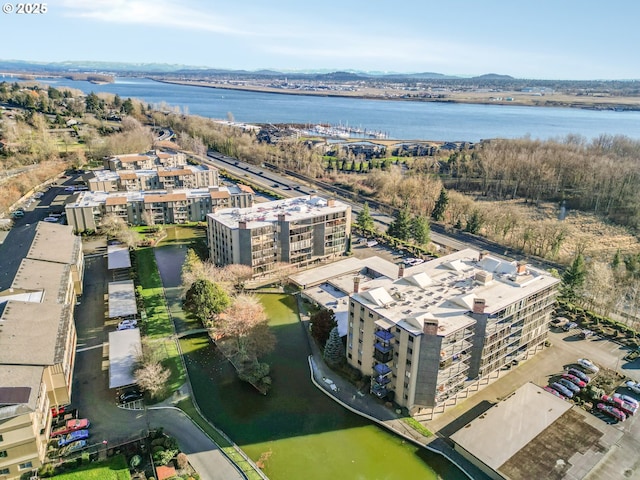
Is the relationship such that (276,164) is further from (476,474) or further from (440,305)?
(476,474)

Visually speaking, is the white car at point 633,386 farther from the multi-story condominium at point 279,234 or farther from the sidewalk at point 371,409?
the multi-story condominium at point 279,234

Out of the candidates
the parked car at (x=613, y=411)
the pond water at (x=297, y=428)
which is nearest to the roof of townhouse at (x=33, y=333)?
the pond water at (x=297, y=428)

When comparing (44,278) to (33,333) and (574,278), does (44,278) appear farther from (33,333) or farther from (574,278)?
(574,278)

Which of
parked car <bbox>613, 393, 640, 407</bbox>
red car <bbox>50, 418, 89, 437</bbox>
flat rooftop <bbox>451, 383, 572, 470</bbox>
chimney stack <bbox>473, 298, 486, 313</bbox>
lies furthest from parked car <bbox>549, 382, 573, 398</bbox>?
red car <bbox>50, 418, 89, 437</bbox>

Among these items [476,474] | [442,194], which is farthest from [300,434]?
[442,194]

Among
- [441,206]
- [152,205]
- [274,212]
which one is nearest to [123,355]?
[274,212]

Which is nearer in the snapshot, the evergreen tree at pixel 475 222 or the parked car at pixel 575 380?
the parked car at pixel 575 380
